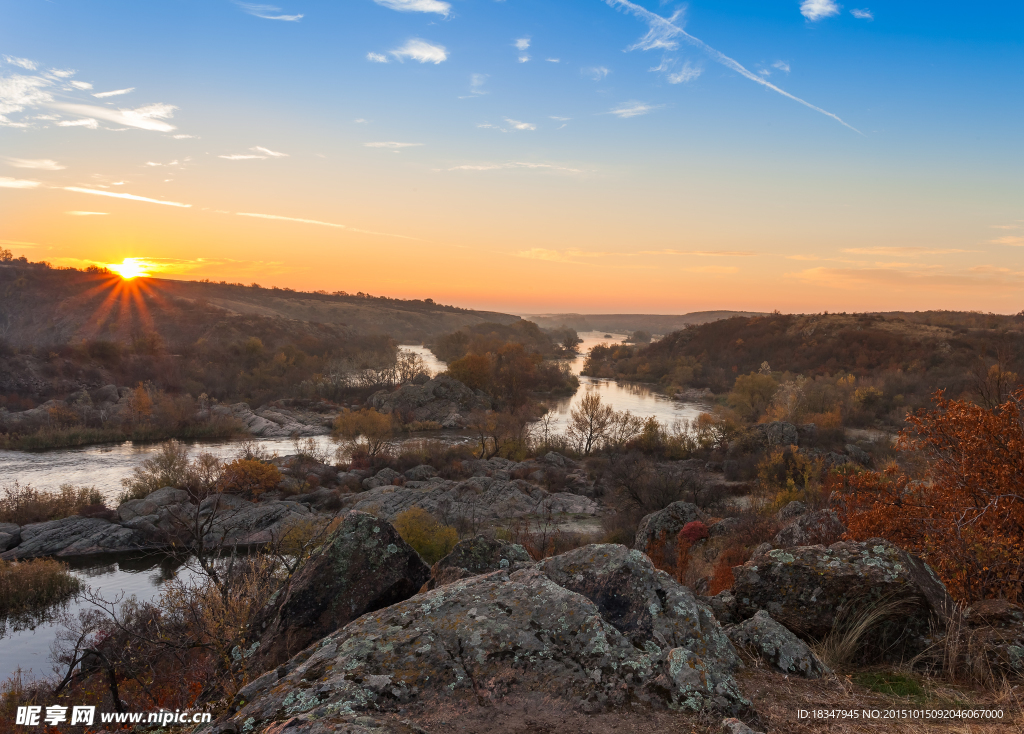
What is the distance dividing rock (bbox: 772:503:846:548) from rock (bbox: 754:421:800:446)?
26925 millimetres

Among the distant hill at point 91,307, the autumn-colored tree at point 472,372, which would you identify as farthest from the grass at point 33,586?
the distant hill at point 91,307

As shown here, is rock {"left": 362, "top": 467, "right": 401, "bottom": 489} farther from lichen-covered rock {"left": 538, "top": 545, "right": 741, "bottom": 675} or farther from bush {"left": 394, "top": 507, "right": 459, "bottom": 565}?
lichen-covered rock {"left": 538, "top": 545, "right": 741, "bottom": 675}

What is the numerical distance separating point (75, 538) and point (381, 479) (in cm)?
1433

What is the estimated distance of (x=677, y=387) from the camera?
76.6 meters

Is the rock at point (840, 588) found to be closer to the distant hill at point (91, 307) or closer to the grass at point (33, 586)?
the grass at point (33, 586)

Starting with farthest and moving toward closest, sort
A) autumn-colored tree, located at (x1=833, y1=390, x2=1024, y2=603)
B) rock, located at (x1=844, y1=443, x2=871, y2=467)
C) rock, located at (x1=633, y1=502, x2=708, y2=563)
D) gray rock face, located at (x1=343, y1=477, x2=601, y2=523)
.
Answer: rock, located at (x1=844, y1=443, x2=871, y2=467) → gray rock face, located at (x1=343, y1=477, x2=601, y2=523) → rock, located at (x1=633, y1=502, x2=708, y2=563) → autumn-colored tree, located at (x1=833, y1=390, x2=1024, y2=603)

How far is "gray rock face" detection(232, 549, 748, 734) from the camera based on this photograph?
11.0 ft

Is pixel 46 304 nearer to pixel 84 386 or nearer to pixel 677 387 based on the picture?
pixel 84 386

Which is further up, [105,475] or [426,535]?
[426,535]

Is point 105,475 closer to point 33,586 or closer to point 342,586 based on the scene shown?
point 33,586

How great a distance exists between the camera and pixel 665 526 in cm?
2141

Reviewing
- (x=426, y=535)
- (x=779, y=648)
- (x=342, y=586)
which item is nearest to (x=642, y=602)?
(x=779, y=648)

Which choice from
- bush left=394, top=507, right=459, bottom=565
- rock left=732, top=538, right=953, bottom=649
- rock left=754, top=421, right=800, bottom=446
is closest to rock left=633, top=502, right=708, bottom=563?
bush left=394, top=507, right=459, bottom=565

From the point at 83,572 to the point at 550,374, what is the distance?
2301 inches
